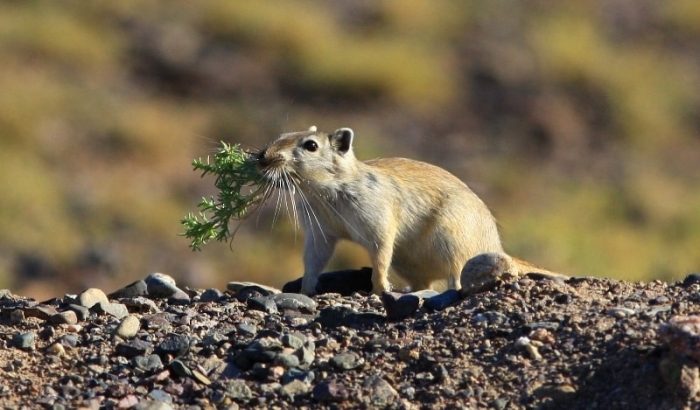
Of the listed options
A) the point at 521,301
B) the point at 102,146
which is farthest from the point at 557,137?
the point at 521,301

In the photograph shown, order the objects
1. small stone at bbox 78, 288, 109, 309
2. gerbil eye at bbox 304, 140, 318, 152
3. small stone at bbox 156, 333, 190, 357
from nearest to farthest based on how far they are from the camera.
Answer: small stone at bbox 156, 333, 190, 357, small stone at bbox 78, 288, 109, 309, gerbil eye at bbox 304, 140, 318, 152

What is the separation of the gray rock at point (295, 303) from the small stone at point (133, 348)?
2.99 ft

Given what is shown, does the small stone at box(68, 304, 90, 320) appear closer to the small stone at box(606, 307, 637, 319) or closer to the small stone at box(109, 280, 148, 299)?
the small stone at box(109, 280, 148, 299)

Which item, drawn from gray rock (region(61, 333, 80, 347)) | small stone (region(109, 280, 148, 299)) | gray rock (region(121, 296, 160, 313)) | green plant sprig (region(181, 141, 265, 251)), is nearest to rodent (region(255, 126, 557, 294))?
green plant sprig (region(181, 141, 265, 251))

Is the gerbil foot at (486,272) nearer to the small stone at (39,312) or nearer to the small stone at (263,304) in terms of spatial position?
the small stone at (263,304)

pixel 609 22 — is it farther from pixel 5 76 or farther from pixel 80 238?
pixel 80 238

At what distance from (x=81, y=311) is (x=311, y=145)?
224cm

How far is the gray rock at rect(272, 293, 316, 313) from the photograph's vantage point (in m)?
7.05

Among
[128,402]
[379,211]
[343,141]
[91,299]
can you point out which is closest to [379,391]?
[128,402]

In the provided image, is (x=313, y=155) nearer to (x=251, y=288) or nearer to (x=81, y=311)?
(x=251, y=288)

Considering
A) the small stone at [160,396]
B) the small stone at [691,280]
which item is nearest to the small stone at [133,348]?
the small stone at [160,396]

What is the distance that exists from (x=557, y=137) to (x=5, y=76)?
336 inches

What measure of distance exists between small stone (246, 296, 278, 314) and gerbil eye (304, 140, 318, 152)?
1748 millimetres

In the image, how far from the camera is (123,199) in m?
18.8
